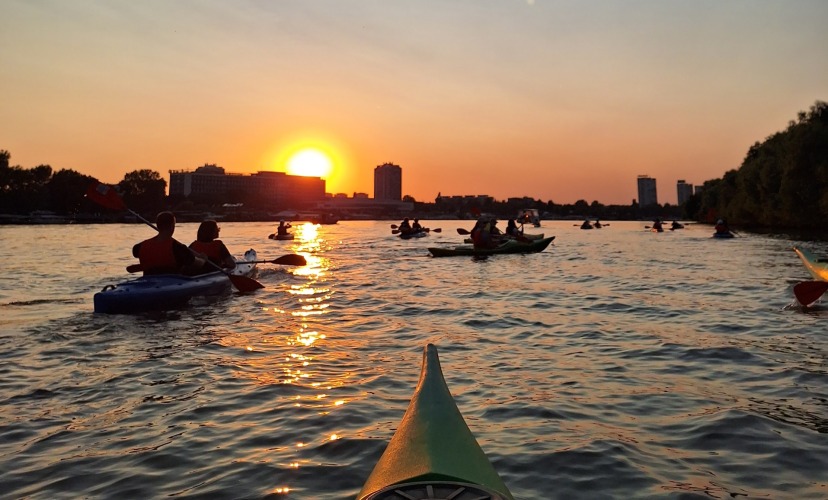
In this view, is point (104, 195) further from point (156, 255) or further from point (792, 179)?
point (792, 179)

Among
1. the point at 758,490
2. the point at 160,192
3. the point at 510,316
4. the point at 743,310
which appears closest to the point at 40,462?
the point at 758,490

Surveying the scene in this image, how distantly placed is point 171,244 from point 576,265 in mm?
17262

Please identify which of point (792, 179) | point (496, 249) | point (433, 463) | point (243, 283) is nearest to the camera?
point (433, 463)

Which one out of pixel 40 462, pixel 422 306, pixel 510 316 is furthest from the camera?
pixel 422 306

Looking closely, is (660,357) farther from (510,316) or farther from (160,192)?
(160,192)

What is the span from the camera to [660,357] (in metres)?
7.99

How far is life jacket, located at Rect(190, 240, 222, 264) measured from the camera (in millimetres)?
14109

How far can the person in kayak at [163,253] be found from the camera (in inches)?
456

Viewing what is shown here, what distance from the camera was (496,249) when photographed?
1041 inches

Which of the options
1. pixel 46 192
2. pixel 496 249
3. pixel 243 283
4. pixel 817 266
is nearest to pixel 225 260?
pixel 243 283

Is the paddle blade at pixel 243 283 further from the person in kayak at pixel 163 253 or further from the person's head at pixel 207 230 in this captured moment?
the person in kayak at pixel 163 253

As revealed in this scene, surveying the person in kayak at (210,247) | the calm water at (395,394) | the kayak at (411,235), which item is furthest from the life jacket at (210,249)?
the kayak at (411,235)

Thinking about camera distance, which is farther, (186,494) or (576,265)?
(576,265)

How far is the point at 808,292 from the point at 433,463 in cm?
1231
